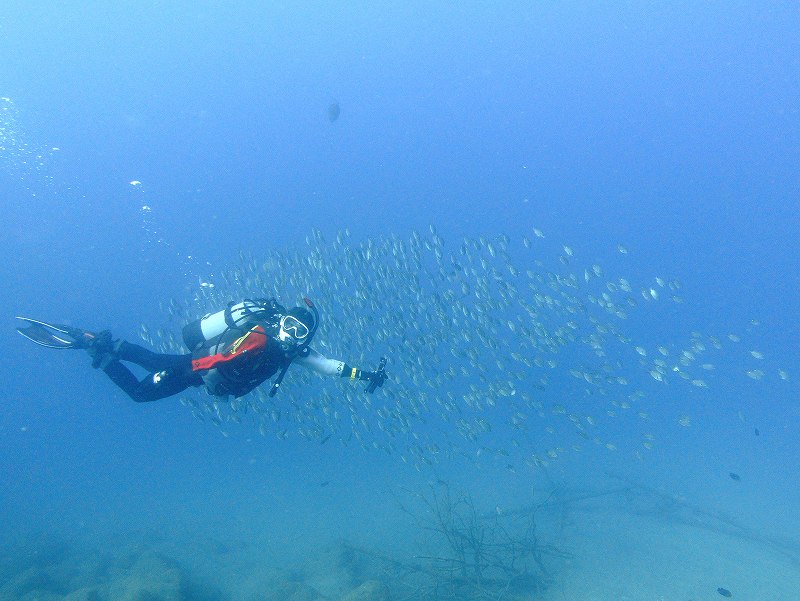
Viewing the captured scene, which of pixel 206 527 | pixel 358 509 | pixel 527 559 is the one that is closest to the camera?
pixel 527 559

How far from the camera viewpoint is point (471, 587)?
8.22 metres

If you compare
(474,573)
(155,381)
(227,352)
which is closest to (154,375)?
(155,381)

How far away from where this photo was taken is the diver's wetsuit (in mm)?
6477

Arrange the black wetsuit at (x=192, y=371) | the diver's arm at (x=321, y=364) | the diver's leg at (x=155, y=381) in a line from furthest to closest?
1. the diver's leg at (x=155, y=381)
2. the diver's arm at (x=321, y=364)
3. the black wetsuit at (x=192, y=371)

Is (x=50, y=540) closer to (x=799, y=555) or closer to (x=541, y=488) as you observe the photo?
(x=541, y=488)

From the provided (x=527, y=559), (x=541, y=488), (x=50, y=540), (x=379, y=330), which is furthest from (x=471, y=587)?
(x=50, y=540)

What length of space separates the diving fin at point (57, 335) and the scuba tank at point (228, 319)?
1848 mm

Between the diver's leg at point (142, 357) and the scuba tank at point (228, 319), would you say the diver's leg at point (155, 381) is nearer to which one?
the diver's leg at point (142, 357)

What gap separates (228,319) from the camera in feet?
20.2

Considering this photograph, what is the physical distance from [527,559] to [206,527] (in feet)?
51.8

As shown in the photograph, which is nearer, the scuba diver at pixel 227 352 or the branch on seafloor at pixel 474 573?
the scuba diver at pixel 227 352

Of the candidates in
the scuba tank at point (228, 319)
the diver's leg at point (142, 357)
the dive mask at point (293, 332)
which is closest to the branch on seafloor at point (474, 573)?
the dive mask at point (293, 332)

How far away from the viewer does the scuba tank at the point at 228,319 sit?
603 centimetres

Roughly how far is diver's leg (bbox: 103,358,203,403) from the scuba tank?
40cm
